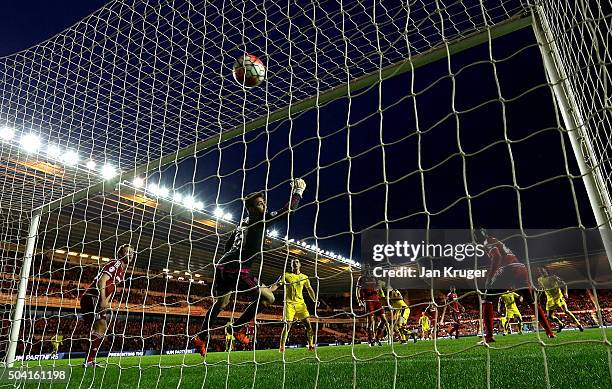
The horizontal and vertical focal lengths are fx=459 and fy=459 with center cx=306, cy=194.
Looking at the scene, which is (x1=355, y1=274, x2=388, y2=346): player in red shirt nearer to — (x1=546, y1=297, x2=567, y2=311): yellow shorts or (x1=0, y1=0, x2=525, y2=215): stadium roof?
(x1=546, y1=297, x2=567, y2=311): yellow shorts

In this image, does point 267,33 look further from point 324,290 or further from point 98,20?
point 324,290

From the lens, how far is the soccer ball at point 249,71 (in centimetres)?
453

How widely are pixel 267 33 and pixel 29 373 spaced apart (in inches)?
155

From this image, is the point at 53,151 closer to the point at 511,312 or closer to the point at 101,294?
the point at 101,294

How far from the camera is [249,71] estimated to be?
455 centimetres

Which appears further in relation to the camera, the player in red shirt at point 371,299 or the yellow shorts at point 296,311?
the player in red shirt at point 371,299

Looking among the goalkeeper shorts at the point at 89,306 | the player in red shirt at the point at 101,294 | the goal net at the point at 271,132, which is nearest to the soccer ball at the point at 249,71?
the goal net at the point at 271,132

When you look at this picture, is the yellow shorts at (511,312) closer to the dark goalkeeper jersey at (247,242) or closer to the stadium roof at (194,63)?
the dark goalkeeper jersey at (247,242)

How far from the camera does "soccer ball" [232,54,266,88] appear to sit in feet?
14.9

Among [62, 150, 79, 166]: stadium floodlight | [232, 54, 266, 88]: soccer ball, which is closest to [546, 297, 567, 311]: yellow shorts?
[232, 54, 266, 88]: soccer ball

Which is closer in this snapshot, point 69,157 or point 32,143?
point 69,157

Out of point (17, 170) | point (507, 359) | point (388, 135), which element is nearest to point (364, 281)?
point (507, 359)

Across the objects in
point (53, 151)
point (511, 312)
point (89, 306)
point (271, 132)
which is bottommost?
point (89, 306)

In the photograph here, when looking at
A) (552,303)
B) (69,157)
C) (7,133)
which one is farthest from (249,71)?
(552,303)
